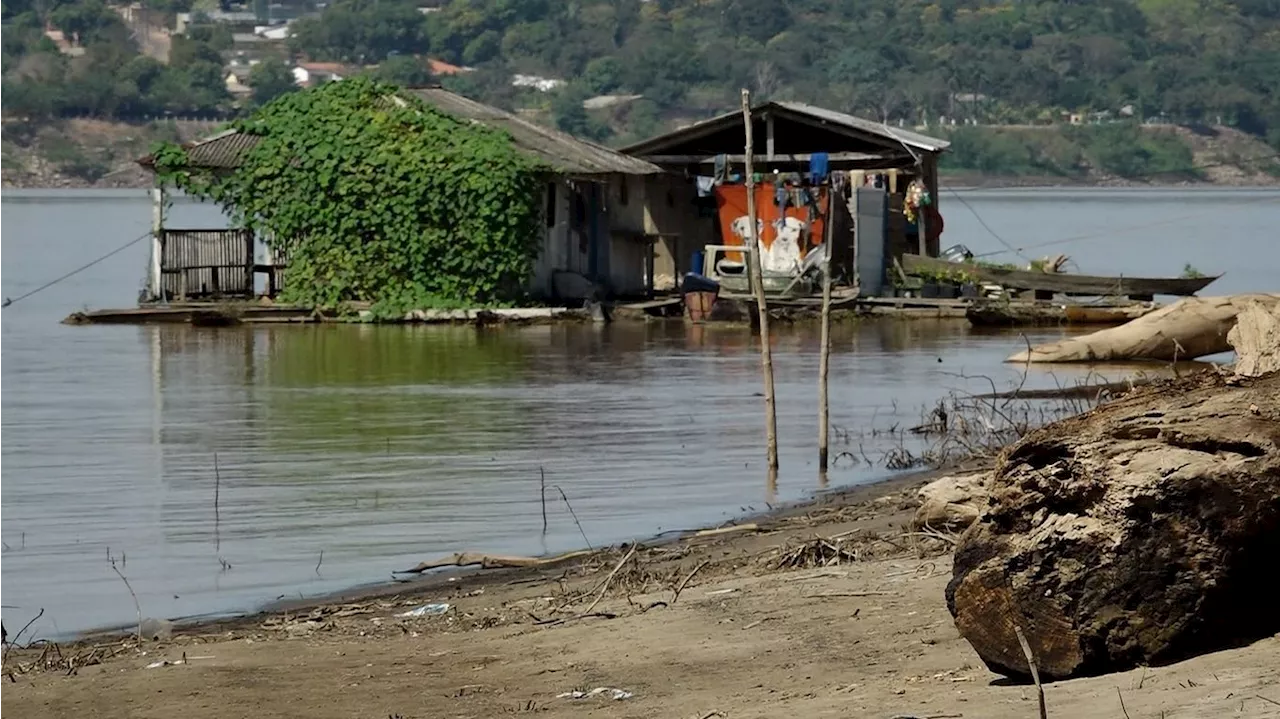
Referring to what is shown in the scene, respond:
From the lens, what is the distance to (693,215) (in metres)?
36.4

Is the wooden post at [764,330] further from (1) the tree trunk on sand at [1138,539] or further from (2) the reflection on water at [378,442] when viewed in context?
(1) the tree trunk on sand at [1138,539]

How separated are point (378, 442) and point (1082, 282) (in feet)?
54.6

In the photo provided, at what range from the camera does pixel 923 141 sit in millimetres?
34500

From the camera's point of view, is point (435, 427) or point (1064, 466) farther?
point (435, 427)

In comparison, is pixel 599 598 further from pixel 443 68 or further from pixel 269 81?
pixel 443 68

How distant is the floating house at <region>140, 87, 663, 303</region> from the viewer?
1270 inches

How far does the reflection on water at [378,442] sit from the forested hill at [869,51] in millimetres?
93586

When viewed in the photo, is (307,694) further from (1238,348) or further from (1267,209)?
(1267,209)

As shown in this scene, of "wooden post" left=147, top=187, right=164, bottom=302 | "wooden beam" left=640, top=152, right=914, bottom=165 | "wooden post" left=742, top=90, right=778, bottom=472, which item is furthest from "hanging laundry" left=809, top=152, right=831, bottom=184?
"wooden post" left=742, top=90, right=778, bottom=472

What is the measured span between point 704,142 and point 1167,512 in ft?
96.7

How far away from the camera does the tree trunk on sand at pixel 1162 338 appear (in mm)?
22484

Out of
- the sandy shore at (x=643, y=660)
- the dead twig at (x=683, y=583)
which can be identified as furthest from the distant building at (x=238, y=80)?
the sandy shore at (x=643, y=660)

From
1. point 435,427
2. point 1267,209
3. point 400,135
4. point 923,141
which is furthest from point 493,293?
point 1267,209

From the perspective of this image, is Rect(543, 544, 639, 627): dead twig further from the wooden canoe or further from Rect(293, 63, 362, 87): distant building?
Rect(293, 63, 362, 87): distant building
